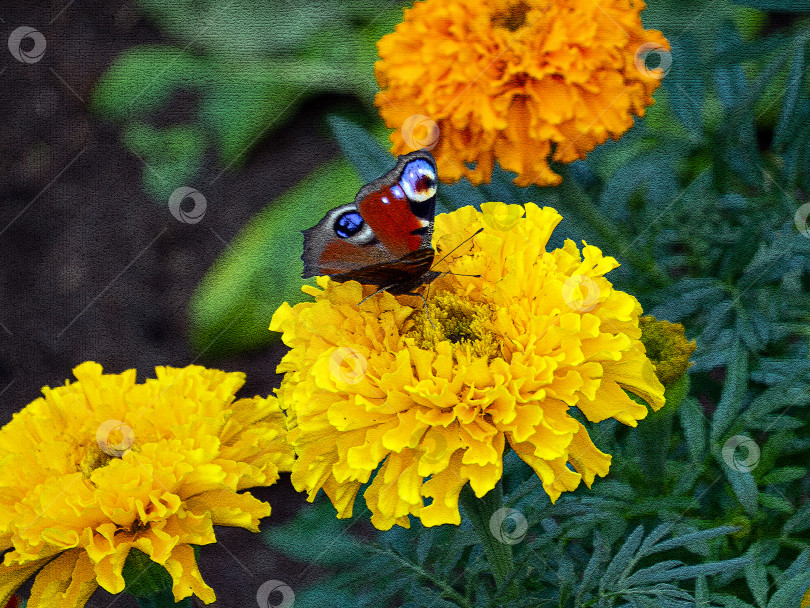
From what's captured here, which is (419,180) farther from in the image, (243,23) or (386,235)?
(243,23)

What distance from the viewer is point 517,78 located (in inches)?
46.9

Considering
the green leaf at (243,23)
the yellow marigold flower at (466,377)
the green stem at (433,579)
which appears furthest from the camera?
the green leaf at (243,23)

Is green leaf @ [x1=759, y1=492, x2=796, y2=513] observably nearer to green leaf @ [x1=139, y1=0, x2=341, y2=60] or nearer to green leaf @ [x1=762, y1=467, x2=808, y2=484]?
green leaf @ [x1=762, y1=467, x2=808, y2=484]

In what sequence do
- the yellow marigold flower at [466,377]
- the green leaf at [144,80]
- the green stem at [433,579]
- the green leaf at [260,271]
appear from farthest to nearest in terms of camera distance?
the green leaf at [144,80]
the green leaf at [260,271]
the green stem at [433,579]
the yellow marigold flower at [466,377]

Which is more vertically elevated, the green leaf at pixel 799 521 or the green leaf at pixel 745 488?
the green leaf at pixel 745 488

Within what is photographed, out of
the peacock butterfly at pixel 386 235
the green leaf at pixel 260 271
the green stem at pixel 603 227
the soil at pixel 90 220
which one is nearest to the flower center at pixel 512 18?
the green stem at pixel 603 227

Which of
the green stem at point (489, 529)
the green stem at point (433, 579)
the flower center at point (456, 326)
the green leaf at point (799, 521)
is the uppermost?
the flower center at point (456, 326)

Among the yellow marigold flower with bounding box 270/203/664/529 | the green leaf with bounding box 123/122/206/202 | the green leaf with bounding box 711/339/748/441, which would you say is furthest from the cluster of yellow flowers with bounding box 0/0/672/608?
the green leaf with bounding box 123/122/206/202

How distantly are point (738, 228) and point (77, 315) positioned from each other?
176 cm

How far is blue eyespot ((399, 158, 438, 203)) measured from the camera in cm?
95

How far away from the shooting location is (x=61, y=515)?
0.96 m

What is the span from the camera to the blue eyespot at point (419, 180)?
95 centimetres

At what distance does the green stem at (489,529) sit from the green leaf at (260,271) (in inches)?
50.0

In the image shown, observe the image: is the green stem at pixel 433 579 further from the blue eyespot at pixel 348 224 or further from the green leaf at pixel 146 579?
the blue eyespot at pixel 348 224
